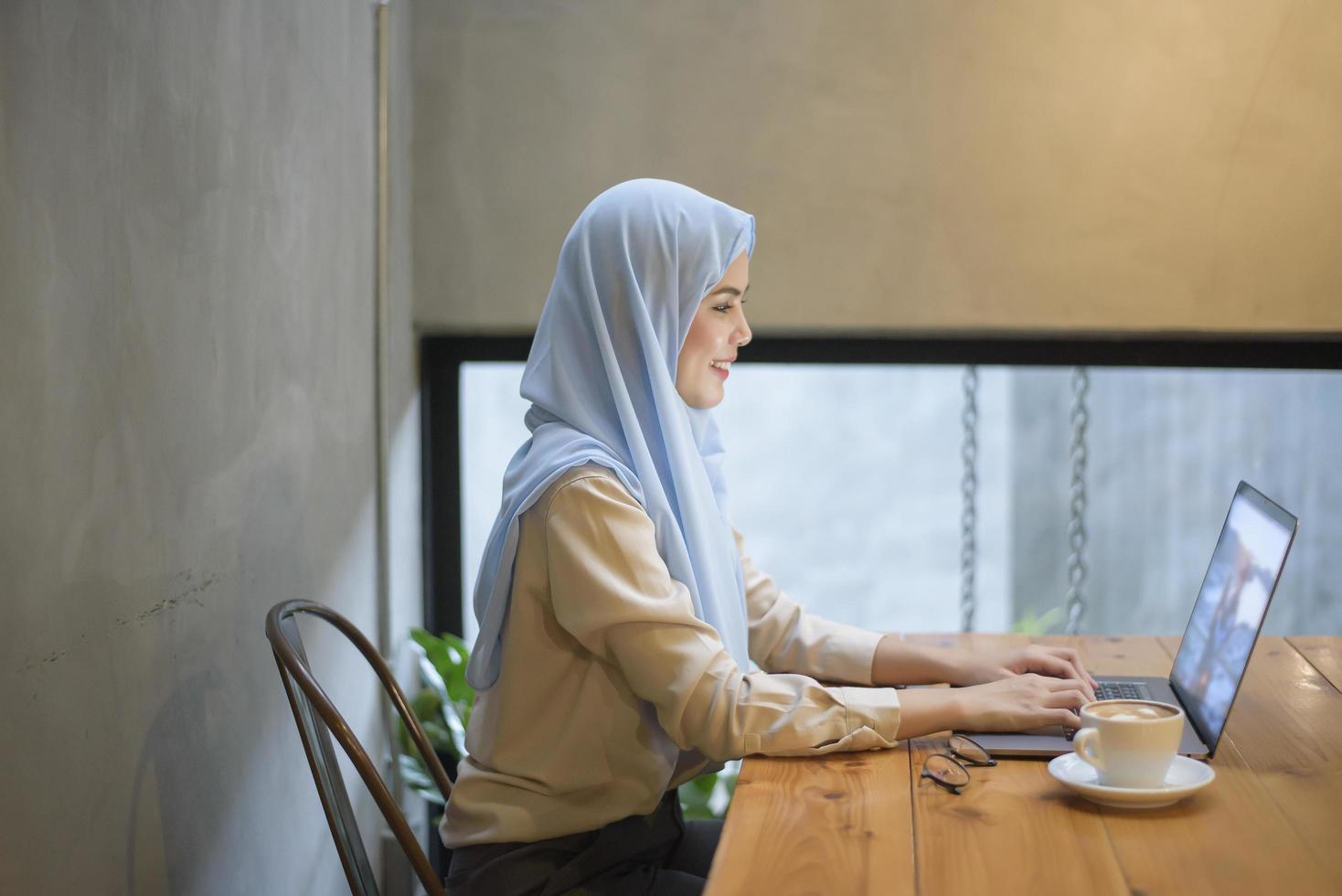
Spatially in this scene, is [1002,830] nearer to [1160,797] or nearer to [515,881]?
[1160,797]

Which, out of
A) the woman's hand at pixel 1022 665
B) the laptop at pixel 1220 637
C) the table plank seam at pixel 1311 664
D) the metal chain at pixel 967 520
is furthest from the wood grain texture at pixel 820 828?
the metal chain at pixel 967 520

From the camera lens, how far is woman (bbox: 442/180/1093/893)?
1.38m

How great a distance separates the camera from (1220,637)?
56.0 inches

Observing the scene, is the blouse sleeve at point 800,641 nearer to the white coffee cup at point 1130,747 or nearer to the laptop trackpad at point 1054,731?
the laptop trackpad at point 1054,731

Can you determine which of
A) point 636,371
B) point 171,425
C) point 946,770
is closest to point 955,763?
point 946,770

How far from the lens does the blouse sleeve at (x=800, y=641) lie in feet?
5.79

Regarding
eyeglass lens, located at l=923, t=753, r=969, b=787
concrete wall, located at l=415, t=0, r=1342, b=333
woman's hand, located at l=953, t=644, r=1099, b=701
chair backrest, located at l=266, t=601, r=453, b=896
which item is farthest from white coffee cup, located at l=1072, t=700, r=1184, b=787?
concrete wall, located at l=415, t=0, r=1342, b=333

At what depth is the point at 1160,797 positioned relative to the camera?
1167 millimetres

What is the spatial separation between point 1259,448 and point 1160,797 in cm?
172

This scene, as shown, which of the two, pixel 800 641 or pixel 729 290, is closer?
pixel 729 290

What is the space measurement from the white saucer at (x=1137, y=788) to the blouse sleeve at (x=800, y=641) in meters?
0.50

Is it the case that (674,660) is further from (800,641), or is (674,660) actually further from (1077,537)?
(1077,537)

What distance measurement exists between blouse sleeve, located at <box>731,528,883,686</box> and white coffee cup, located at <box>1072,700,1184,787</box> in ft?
1.84

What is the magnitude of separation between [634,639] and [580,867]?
32 cm
